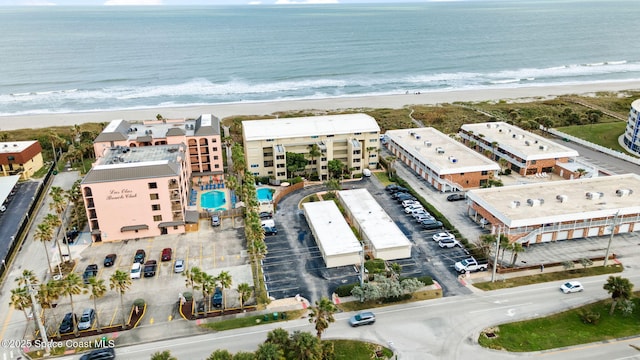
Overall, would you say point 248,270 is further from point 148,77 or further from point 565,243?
point 148,77

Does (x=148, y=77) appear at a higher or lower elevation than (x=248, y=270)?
higher

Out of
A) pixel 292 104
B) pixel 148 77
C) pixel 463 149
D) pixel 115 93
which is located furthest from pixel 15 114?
pixel 463 149

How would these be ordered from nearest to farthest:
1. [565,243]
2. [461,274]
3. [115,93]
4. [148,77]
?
[461,274] < [565,243] < [115,93] < [148,77]

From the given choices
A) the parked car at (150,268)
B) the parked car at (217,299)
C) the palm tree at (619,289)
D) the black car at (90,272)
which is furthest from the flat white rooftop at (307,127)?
the palm tree at (619,289)

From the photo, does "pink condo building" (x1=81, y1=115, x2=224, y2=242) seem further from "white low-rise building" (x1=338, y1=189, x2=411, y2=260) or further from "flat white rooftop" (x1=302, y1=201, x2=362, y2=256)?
"white low-rise building" (x1=338, y1=189, x2=411, y2=260)

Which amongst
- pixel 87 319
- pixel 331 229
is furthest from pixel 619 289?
pixel 87 319

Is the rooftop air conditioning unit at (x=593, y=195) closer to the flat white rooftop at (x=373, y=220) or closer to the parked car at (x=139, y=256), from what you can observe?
the flat white rooftop at (x=373, y=220)
